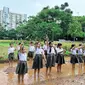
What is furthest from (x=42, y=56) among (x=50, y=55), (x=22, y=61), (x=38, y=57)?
(x=22, y=61)

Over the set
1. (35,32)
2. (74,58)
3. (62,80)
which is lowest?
(62,80)

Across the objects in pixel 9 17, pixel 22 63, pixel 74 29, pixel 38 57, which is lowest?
pixel 22 63

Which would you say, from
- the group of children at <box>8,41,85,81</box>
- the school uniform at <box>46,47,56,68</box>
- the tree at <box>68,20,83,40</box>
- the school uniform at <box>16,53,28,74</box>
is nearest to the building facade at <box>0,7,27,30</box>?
the tree at <box>68,20,83,40</box>

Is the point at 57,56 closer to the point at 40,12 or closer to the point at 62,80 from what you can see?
the point at 62,80

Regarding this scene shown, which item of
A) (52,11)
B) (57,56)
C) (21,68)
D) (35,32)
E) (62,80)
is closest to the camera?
(21,68)

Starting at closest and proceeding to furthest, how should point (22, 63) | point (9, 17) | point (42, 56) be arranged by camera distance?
point (22, 63)
point (42, 56)
point (9, 17)

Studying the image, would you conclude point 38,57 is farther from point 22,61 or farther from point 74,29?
point 74,29

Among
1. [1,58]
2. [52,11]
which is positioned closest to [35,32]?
[52,11]

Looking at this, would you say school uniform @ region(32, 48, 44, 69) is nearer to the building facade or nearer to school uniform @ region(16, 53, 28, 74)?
school uniform @ region(16, 53, 28, 74)

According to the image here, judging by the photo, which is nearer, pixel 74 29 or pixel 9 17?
pixel 74 29

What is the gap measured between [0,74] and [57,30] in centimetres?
3856

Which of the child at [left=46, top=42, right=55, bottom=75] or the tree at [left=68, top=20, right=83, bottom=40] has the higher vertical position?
the tree at [left=68, top=20, right=83, bottom=40]

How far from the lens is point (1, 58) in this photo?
59.3ft

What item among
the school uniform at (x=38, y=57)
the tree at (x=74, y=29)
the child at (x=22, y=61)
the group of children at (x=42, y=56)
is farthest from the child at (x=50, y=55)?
the tree at (x=74, y=29)
